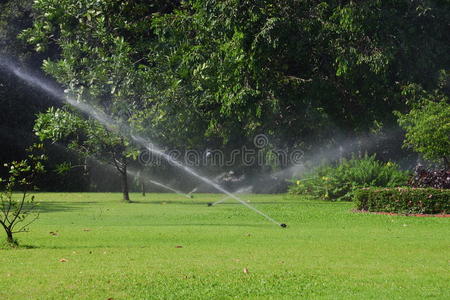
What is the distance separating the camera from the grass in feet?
27.7

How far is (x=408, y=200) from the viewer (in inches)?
872

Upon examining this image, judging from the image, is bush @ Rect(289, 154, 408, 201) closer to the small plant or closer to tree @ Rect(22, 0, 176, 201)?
tree @ Rect(22, 0, 176, 201)

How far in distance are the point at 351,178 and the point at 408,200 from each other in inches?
389

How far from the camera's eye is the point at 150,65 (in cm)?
2080

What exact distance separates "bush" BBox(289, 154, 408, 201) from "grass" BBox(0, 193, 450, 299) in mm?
11199

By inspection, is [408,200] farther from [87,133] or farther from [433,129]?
[87,133]

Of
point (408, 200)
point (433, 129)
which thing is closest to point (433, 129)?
point (433, 129)

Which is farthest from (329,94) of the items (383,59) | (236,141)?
(236,141)

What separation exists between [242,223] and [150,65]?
514 cm

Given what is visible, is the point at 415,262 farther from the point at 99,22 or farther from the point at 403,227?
the point at 99,22

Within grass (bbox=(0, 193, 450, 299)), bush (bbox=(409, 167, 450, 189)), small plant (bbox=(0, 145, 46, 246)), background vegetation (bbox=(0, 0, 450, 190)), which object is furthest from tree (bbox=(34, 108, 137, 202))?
bush (bbox=(409, 167, 450, 189))

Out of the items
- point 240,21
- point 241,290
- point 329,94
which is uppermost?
point 240,21

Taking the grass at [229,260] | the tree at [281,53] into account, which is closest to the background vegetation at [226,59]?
the tree at [281,53]

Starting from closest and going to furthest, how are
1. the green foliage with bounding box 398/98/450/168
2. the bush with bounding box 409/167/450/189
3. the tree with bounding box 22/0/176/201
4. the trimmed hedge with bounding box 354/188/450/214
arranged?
the tree with bounding box 22/0/176/201, the trimmed hedge with bounding box 354/188/450/214, the bush with bounding box 409/167/450/189, the green foliage with bounding box 398/98/450/168
